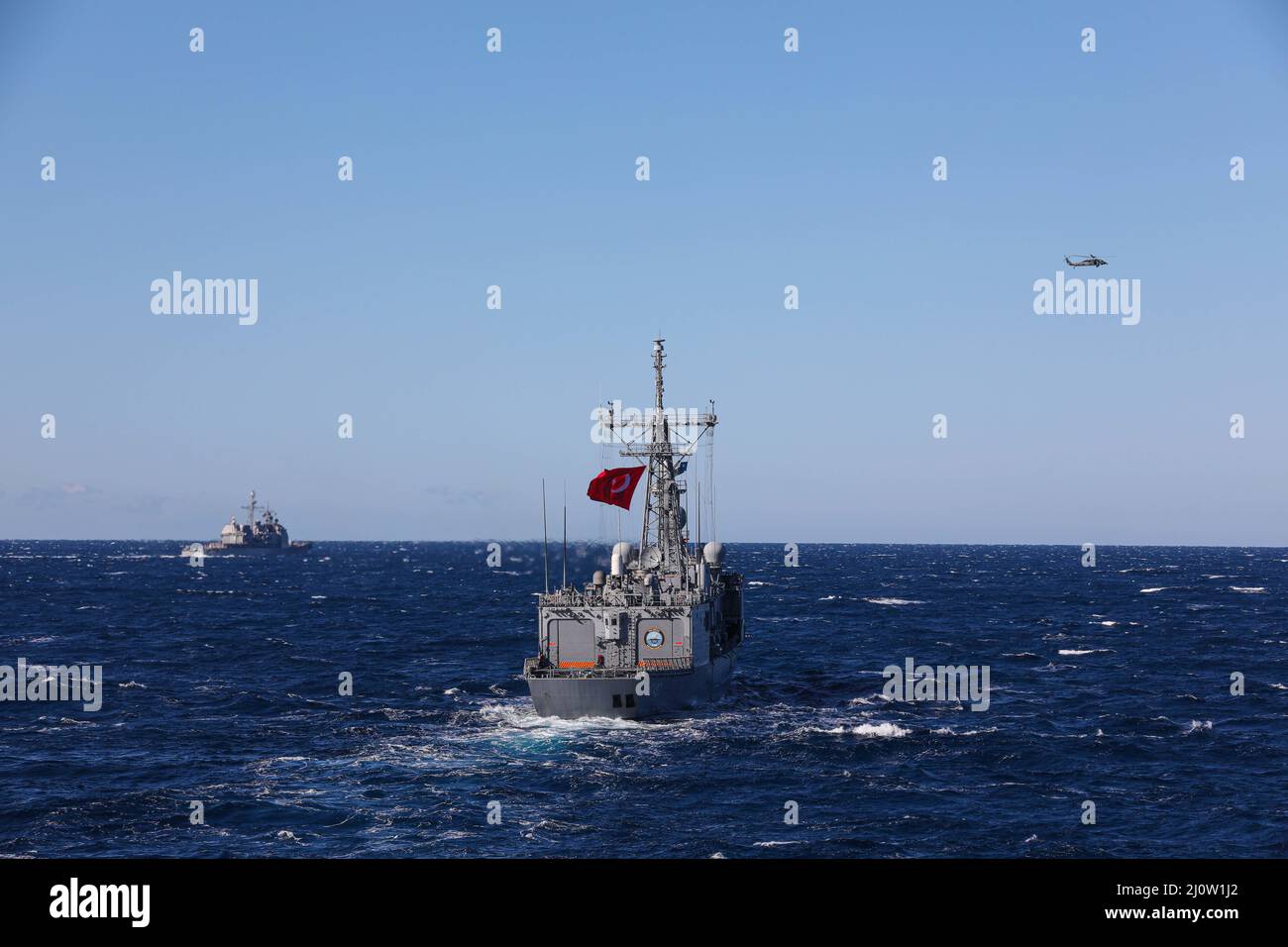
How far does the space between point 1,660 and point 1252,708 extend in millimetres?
87769

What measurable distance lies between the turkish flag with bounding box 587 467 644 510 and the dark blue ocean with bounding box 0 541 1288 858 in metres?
12.1

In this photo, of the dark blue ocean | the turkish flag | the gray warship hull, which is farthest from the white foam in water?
the turkish flag

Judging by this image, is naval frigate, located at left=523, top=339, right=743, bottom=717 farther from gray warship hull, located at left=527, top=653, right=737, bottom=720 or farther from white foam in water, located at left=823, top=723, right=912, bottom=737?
white foam in water, located at left=823, top=723, right=912, bottom=737

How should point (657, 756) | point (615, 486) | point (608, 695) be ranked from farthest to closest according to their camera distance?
point (615, 486), point (608, 695), point (657, 756)

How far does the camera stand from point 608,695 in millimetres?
54656

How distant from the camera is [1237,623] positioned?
367 ft

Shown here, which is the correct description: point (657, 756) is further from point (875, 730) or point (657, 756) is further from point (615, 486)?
point (615, 486)

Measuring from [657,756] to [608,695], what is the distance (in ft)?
22.3

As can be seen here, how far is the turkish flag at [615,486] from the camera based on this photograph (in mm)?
58941

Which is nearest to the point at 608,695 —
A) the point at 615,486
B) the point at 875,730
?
the point at 615,486

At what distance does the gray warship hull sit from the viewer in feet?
178

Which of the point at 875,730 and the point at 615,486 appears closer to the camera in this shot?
the point at 875,730

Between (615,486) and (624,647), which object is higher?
(615,486)
